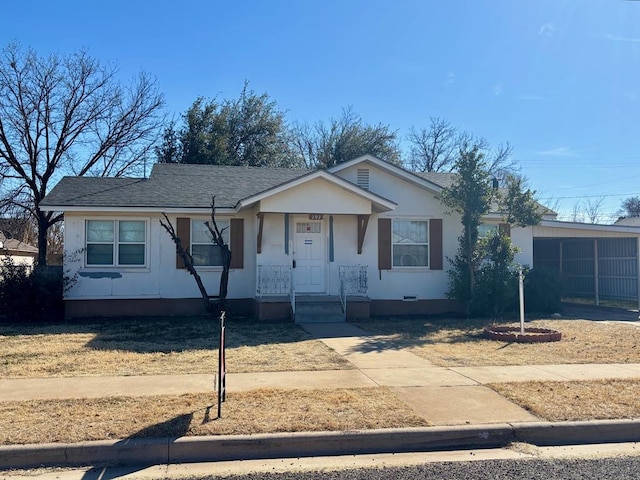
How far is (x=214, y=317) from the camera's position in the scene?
14.4 meters

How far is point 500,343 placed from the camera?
1114 centimetres

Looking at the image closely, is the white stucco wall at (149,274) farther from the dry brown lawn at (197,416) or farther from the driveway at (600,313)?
the driveway at (600,313)

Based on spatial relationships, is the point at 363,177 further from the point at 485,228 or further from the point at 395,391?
the point at 395,391

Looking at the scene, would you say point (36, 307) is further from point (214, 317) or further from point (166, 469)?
point (166, 469)

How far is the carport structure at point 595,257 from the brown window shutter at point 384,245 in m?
5.10

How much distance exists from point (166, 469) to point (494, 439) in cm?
322

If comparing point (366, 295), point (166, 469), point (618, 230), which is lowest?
point (166, 469)

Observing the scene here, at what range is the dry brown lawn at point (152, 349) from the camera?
27.5 ft

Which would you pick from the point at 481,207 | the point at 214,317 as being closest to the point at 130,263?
the point at 214,317

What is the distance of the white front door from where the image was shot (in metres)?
15.1

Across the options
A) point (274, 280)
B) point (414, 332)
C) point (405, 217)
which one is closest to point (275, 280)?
point (274, 280)

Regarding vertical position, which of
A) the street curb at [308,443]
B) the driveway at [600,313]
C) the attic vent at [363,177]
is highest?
the attic vent at [363,177]

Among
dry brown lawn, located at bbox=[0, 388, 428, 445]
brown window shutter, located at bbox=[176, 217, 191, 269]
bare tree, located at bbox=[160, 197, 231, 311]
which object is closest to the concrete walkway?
dry brown lawn, located at bbox=[0, 388, 428, 445]

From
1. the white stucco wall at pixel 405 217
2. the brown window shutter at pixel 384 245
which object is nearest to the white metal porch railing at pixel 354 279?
the white stucco wall at pixel 405 217
